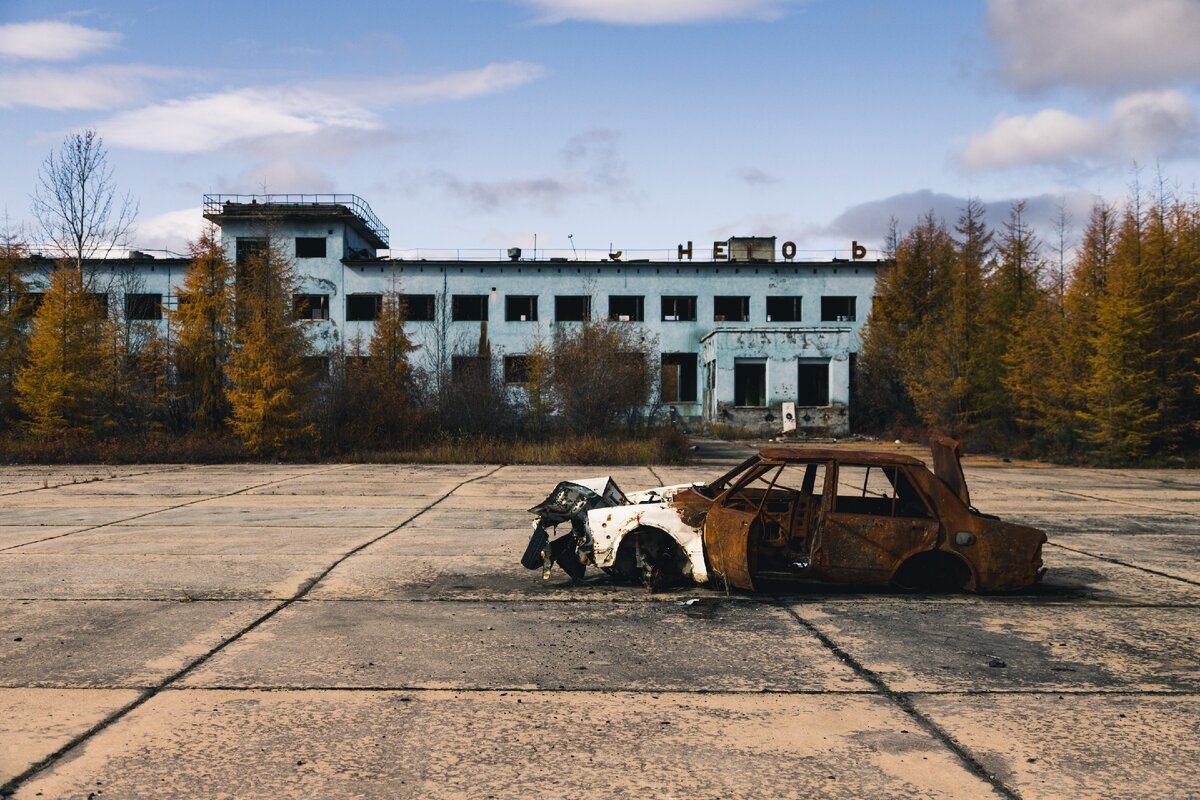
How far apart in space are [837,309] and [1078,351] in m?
Answer: 23.6

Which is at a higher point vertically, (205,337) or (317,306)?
(317,306)

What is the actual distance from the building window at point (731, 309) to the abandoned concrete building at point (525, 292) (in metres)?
0.06

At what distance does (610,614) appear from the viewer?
25.7 feet

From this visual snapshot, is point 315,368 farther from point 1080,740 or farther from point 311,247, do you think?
point 1080,740

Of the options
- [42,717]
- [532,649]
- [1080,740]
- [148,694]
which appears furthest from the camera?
[532,649]

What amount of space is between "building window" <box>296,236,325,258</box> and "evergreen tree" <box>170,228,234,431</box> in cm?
1751

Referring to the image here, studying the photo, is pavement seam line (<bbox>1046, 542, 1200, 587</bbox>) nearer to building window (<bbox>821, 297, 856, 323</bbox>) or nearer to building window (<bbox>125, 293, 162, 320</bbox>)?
building window (<bbox>821, 297, 856, 323</bbox>)

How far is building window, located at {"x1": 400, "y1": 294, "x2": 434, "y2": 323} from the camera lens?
171ft

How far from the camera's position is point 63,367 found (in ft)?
102

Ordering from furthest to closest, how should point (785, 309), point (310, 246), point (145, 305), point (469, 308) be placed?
point (785, 309) < point (145, 305) < point (469, 308) < point (310, 246)

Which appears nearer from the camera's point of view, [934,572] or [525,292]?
[934,572]

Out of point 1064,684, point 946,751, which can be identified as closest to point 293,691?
point 946,751

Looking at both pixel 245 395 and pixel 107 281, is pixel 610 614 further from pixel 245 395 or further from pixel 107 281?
pixel 107 281

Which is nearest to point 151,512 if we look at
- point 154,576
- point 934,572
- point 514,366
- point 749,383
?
point 154,576
